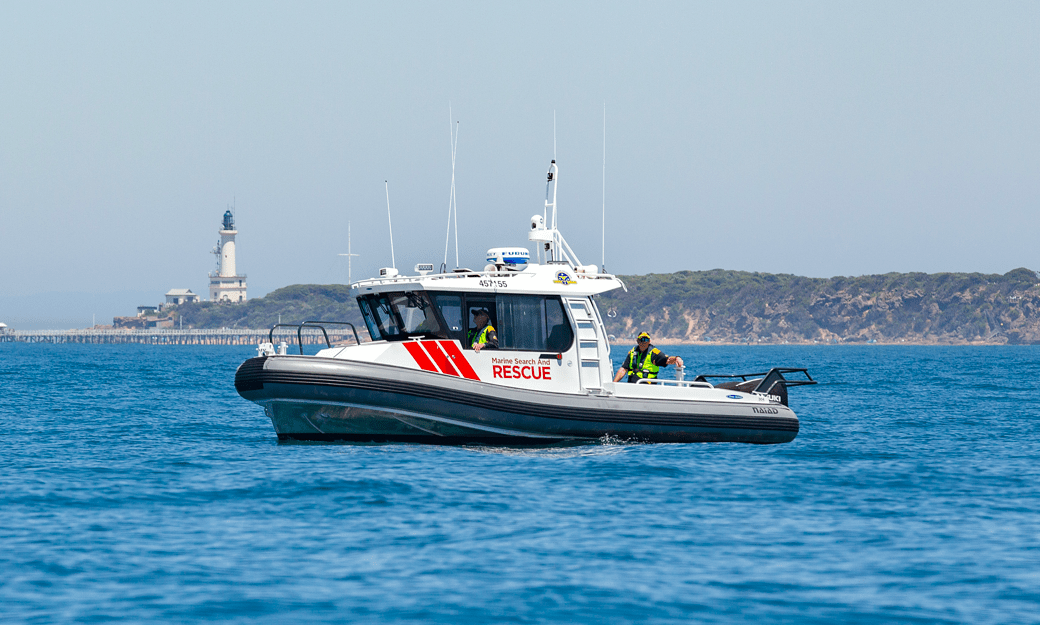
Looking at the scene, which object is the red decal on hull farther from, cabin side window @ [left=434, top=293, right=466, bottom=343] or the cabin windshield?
cabin side window @ [left=434, top=293, right=466, bottom=343]

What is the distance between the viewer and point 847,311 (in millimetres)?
181625

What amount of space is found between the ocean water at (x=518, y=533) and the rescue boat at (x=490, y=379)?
1.15 feet

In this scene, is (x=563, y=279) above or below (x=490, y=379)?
above

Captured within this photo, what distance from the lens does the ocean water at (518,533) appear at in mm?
6512

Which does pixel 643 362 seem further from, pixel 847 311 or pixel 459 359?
pixel 847 311

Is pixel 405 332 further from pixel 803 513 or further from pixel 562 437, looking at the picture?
pixel 803 513

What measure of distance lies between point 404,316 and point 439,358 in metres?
0.81

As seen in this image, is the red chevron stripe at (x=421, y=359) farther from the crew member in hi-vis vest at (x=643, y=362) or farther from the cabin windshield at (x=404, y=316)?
the crew member in hi-vis vest at (x=643, y=362)

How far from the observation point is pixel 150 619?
616 cm

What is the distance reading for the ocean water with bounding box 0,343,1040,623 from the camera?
6512mm

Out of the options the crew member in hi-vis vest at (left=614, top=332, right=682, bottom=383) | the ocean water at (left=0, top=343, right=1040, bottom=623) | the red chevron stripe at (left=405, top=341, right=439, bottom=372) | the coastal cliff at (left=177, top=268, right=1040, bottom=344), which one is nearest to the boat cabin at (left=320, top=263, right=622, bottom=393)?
the red chevron stripe at (left=405, top=341, right=439, bottom=372)

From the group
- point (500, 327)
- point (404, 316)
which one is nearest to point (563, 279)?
point (500, 327)

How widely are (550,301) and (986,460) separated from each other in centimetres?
601

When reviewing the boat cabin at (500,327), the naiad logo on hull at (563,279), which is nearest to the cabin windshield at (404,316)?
the boat cabin at (500,327)
